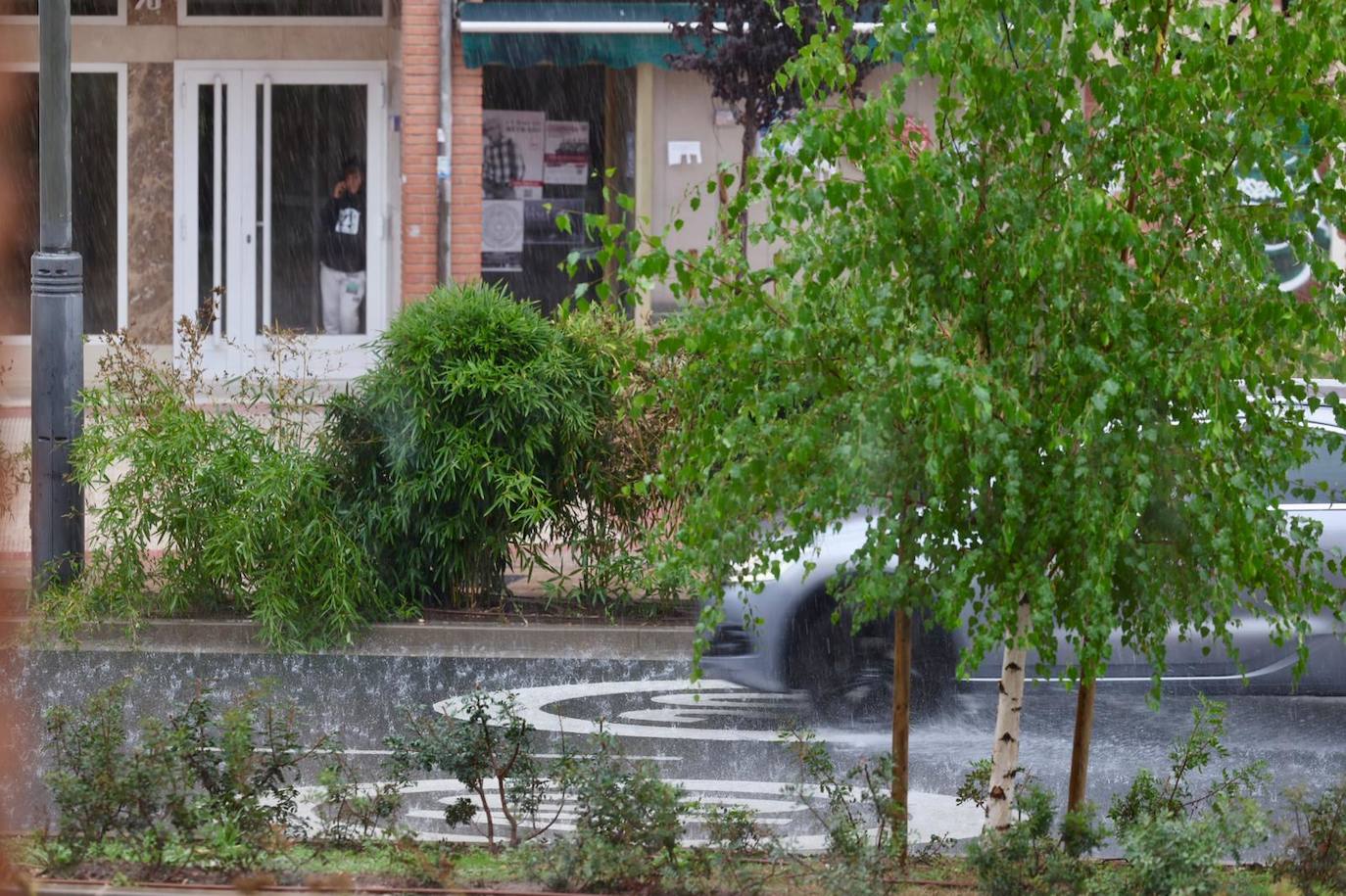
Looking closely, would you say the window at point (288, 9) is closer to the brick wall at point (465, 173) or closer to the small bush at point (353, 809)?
the brick wall at point (465, 173)

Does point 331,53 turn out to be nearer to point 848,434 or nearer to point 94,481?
point 94,481

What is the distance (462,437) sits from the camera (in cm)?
985

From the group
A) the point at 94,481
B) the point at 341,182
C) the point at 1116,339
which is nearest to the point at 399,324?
the point at 94,481

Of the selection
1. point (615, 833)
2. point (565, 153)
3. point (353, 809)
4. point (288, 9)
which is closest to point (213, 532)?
point (353, 809)

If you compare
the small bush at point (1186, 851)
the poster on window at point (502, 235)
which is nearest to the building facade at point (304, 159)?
the poster on window at point (502, 235)

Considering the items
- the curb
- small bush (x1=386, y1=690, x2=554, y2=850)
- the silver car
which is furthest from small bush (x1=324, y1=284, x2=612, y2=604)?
small bush (x1=386, y1=690, x2=554, y2=850)

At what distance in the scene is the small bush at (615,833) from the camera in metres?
5.26

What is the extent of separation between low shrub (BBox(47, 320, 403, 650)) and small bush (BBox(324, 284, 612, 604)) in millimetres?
276

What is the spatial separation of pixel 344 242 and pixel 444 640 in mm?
10294

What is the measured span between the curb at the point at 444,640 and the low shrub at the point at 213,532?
5.2 inches

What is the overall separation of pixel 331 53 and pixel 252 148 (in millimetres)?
1401

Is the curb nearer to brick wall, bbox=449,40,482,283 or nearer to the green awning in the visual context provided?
brick wall, bbox=449,40,482,283

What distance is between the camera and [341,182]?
19109 millimetres

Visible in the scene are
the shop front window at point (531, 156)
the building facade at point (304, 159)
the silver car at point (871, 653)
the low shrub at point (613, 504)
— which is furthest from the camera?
the shop front window at point (531, 156)
